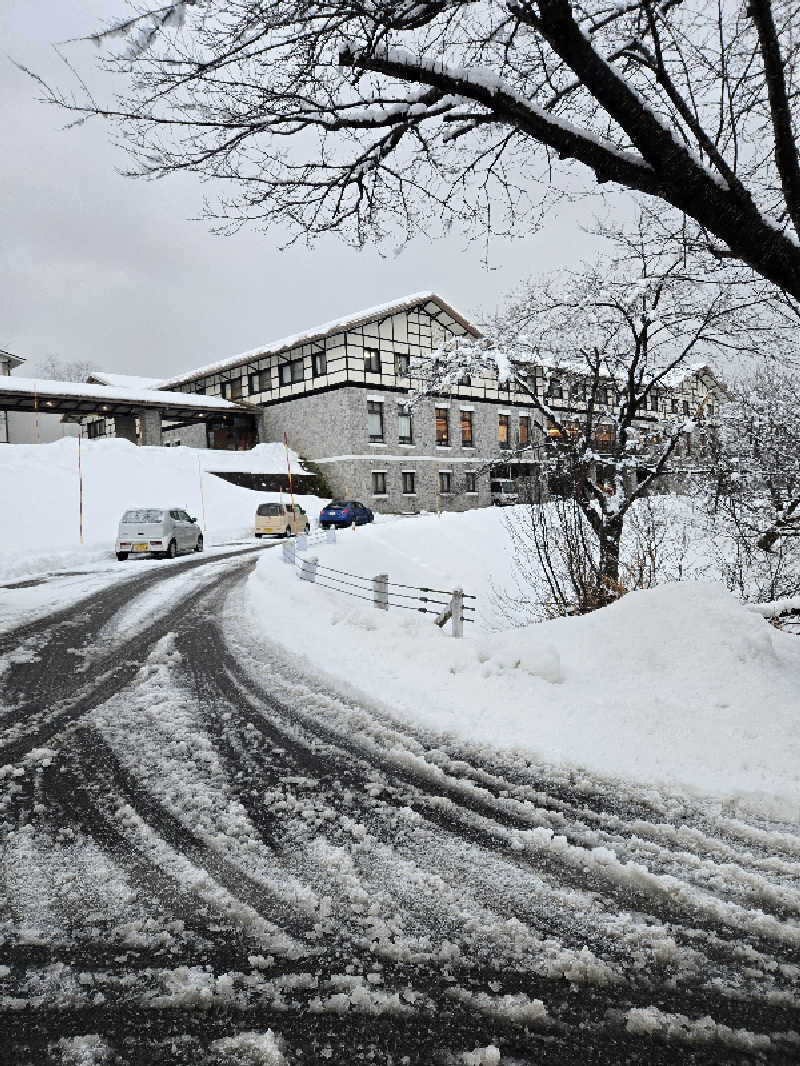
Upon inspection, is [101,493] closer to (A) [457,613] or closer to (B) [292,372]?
(B) [292,372]

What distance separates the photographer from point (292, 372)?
41.1 m

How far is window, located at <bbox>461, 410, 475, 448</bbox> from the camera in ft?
142

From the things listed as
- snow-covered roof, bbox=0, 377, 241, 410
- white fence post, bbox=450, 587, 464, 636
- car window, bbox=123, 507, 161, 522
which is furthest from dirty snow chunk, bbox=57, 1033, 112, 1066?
snow-covered roof, bbox=0, 377, 241, 410

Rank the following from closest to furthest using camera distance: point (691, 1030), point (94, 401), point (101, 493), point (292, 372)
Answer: point (691, 1030)
point (101, 493)
point (94, 401)
point (292, 372)

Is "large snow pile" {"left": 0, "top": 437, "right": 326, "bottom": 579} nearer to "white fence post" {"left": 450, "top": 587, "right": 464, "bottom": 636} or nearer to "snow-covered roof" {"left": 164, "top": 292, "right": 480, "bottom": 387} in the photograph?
"snow-covered roof" {"left": 164, "top": 292, "right": 480, "bottom": 387}

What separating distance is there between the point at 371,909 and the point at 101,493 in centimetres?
2873

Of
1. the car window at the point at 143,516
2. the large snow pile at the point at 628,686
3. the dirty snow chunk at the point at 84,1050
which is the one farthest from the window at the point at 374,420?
the dirty snow chunk at the point at 84,1050

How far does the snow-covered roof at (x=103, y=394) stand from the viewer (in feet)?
107

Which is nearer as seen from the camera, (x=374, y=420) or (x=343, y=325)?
(x=343, y=325)

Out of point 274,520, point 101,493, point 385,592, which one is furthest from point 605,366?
point 101,493

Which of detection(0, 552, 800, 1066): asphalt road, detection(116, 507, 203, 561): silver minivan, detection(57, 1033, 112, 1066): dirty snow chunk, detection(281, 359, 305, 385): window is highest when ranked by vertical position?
detection(281, 359, 305, 385): window

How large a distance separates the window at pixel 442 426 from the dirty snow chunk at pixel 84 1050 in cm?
4071

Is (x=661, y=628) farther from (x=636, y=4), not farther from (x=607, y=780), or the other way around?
(x=636, y=4)

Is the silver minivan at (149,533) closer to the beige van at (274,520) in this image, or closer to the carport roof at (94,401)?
the beige van at (274,520)
